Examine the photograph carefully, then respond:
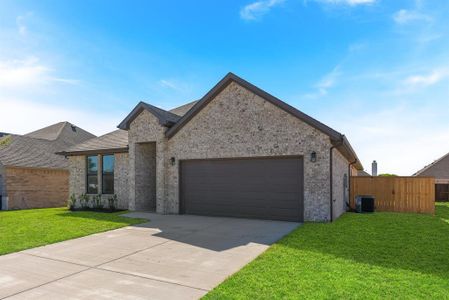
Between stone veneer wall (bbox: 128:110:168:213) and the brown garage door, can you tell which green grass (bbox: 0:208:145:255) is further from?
the brown garage door

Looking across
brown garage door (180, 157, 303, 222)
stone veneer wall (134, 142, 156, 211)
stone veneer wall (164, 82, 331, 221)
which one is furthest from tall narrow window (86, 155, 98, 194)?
brown garage door (180, 157, 303, 222)

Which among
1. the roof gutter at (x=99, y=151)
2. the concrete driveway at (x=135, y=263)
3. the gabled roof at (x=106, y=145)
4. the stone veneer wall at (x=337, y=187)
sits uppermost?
the gabled roof at (x=106, y=145)

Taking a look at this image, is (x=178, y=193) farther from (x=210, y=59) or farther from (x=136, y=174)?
(x=210, y=59)

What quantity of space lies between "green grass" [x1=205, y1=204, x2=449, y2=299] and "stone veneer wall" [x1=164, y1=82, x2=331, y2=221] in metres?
2.77

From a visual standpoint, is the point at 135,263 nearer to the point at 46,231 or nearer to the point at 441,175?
the point at 46,231

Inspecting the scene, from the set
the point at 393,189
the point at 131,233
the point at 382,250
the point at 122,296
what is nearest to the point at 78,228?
the point at 131,233

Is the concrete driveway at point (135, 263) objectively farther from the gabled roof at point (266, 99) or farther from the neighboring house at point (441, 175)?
the neighboring house at point (441, 175)

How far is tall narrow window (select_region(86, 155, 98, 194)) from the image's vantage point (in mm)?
17391

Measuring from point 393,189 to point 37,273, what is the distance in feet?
56.9

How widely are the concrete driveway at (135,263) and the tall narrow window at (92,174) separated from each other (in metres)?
8.39

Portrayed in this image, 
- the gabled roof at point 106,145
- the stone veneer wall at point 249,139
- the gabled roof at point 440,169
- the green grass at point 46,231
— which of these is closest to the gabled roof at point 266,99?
the stone veneer wall at point 249,139

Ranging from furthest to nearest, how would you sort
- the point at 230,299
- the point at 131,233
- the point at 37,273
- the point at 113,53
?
1. the point at 113,53
2. the point at 131,233
3. the point at 37,273
4. the point at 230,299

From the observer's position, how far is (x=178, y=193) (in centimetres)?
1418

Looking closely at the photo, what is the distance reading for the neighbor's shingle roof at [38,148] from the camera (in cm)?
2134
